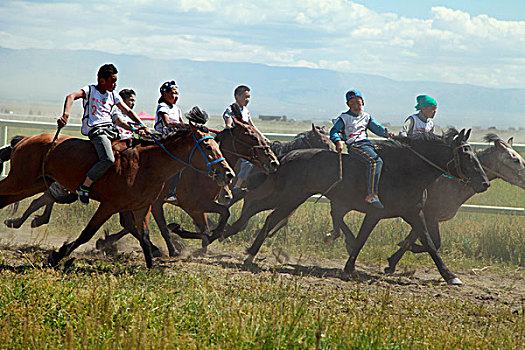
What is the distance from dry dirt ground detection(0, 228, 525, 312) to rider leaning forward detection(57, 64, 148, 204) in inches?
46.0

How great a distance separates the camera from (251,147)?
871 cm

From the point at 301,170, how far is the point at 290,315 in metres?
4.25

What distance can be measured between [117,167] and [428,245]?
4.48 meters

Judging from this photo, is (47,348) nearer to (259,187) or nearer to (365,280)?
(365,280)

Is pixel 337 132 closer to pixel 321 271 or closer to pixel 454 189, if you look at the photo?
pixel 321 271

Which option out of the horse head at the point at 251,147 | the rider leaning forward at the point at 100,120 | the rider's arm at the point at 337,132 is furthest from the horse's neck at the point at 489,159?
the rider leaning forward at the point at 100,120

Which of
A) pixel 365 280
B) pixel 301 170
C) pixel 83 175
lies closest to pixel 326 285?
pixel 365 280

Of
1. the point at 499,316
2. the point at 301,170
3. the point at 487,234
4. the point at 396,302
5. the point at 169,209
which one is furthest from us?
the point at 169,209

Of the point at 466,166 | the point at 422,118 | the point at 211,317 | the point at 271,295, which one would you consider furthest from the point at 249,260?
the point at 211,317

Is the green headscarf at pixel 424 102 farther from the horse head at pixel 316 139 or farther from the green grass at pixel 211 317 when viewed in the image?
the green grass at pixel 211 317

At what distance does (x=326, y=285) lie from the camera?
7.91 m

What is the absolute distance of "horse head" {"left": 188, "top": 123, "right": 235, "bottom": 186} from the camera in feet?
23.7

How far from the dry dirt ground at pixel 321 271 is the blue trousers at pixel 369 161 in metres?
1.26

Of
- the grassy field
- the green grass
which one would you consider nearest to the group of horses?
the grassy field
